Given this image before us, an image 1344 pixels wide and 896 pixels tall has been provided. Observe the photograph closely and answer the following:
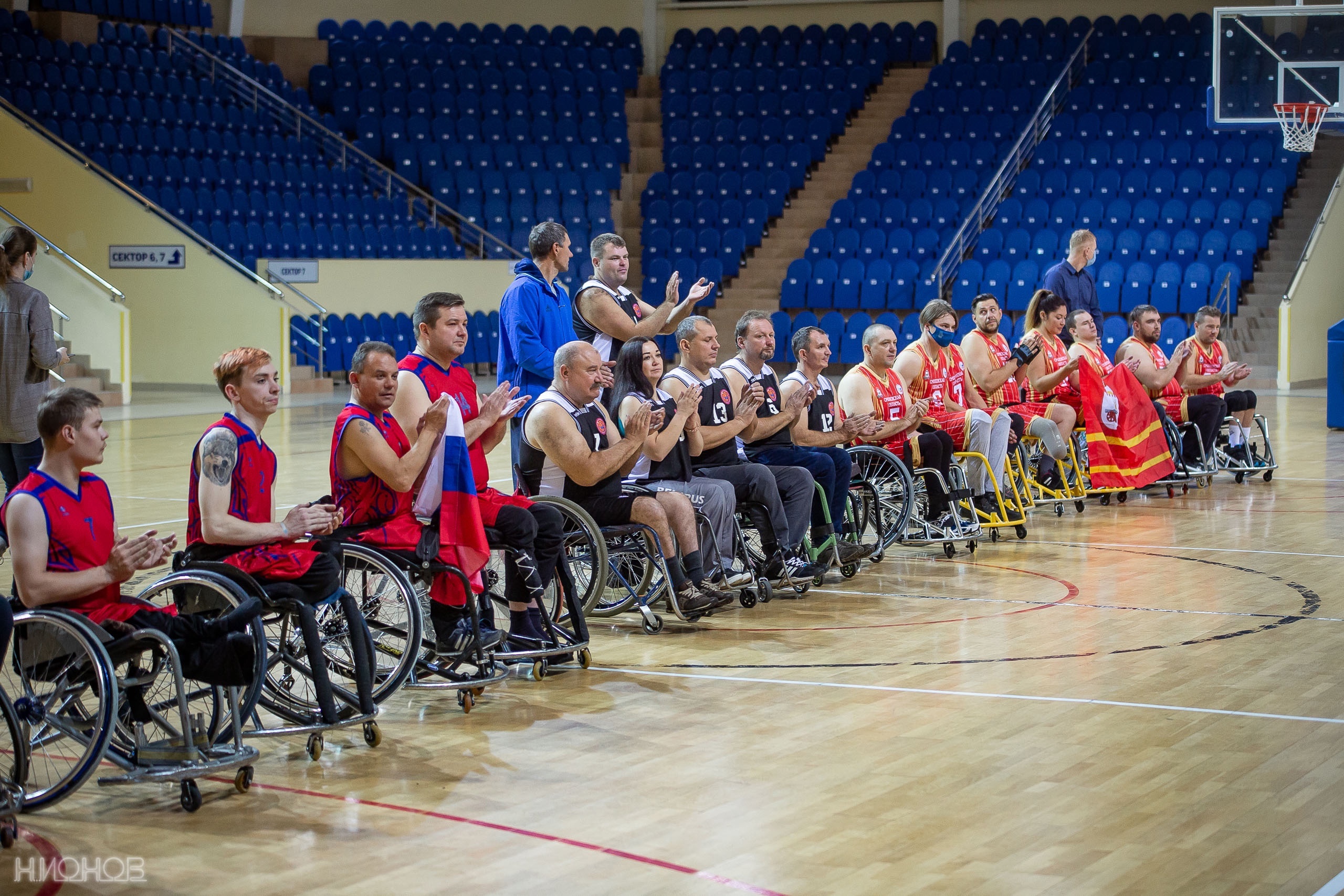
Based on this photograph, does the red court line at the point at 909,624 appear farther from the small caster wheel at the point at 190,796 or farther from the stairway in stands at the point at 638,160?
the stairway in stands at the point at 638,160

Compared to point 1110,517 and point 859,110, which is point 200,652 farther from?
point 859,110

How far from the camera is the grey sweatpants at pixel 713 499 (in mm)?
5383

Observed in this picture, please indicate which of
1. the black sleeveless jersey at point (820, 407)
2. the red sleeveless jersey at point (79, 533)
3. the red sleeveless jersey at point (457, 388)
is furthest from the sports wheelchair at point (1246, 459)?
the red sleeveless jersey at point (79, 533)

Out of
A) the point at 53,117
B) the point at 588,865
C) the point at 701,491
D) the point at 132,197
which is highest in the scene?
the point at 53,117

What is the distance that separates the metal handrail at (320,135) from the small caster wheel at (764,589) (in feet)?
44.6

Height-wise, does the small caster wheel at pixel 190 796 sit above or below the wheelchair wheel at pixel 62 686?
below

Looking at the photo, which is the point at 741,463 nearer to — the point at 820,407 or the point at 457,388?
the point at 820,407

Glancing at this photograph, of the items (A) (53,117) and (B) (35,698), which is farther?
(A) (53,117)

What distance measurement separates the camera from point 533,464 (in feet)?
17.0

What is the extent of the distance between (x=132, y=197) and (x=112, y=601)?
14358 mm

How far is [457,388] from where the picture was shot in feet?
15.6

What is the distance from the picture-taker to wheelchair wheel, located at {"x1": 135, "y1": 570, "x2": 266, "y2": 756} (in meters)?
3.44

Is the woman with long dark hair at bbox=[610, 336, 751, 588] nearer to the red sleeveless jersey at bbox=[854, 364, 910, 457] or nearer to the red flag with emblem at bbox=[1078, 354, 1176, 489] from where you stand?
the red sleeveless jersey at bbox=[854, 364, 910, 457]

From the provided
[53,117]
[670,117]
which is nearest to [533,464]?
[53,117]
